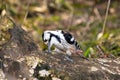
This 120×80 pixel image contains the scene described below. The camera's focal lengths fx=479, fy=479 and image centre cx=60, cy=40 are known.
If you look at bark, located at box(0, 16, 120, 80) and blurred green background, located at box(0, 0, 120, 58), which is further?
blurred green background, located at box(0, 0, 120, 58)

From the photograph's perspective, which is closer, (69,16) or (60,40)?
(60,40)

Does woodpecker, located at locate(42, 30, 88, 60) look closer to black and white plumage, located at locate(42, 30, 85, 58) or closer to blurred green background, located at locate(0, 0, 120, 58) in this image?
black and white plumage, located at locate(42, 30, 85, 58)

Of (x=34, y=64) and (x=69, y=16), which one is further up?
(x=34, y=64)

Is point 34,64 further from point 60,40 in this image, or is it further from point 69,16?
point 69,16

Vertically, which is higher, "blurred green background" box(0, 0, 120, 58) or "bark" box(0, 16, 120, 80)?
"bark" box(0, 16, 120, 80)

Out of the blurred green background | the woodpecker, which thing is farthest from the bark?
the blurred green background

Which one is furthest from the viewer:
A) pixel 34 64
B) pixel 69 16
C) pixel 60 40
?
pixel 69 16

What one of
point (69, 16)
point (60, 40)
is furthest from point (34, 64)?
point (69, 16)

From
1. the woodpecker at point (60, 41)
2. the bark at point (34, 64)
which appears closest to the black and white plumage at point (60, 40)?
the woodpecker at point (60, 41)

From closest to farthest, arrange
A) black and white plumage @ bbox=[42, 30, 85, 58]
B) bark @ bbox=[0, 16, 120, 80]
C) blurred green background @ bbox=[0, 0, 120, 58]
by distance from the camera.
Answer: bark @ bbox=[0, 16, 120, 80], black and white plumage @ bbox=[42, 30, 85, 58], blurred green background @ bbox=[0, 0, 120, 58]

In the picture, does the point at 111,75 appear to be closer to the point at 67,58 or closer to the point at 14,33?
the point at 67,58
